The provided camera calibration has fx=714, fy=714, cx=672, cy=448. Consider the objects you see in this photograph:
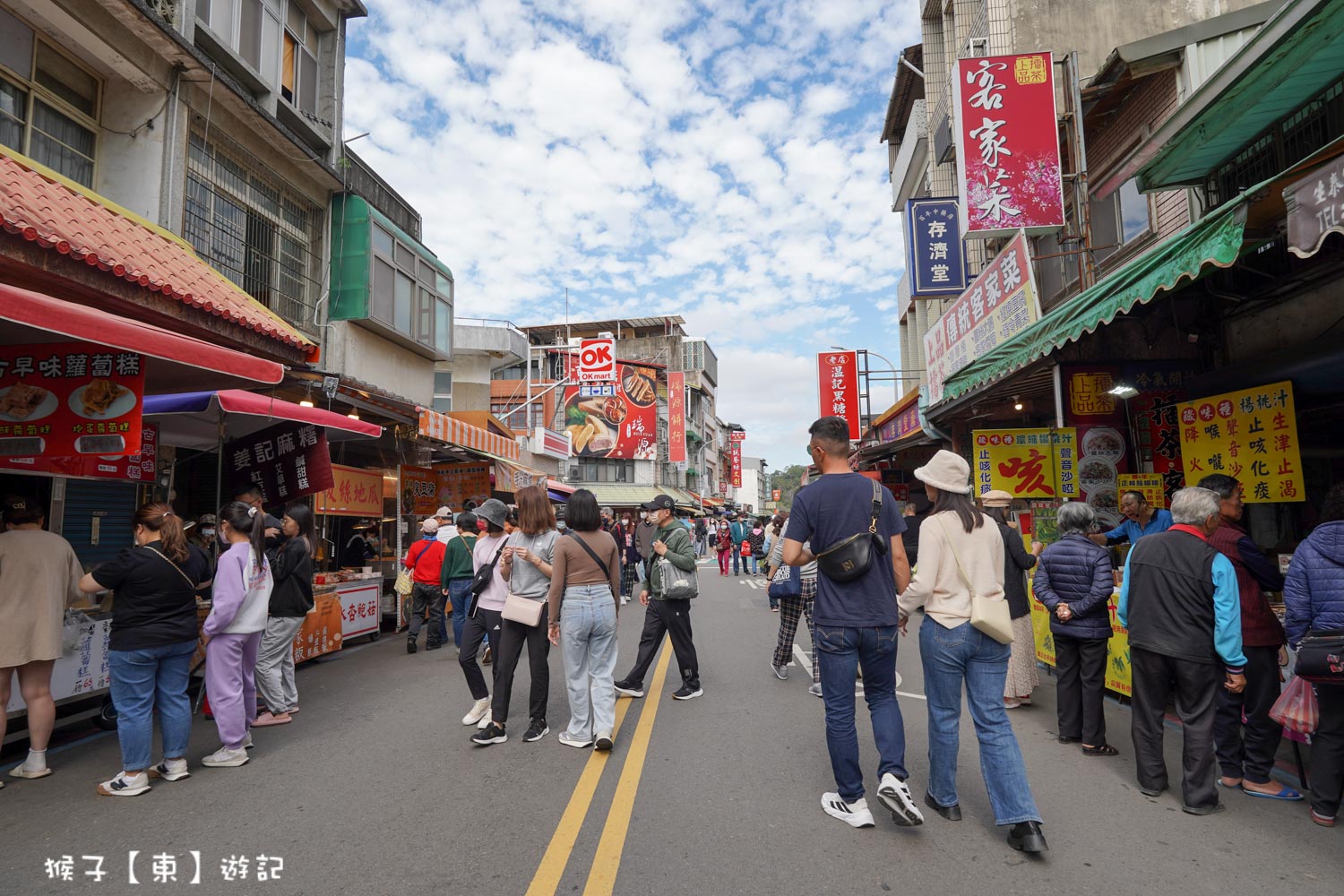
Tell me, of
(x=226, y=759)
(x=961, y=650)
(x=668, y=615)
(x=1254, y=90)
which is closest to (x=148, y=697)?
(x=226, y=759)

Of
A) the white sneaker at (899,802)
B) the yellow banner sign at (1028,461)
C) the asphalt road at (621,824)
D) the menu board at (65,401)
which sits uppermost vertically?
the menu board at (65,401)

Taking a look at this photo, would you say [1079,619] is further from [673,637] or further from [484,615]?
[484,615]

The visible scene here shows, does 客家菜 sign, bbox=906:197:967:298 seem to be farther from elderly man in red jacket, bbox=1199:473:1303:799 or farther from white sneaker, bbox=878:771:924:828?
white sneaker, bbox=878:771:924:828

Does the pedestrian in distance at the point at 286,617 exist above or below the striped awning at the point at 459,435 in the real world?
below

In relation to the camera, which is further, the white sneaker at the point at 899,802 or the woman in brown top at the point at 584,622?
the woman in brown top at the point at 584,622

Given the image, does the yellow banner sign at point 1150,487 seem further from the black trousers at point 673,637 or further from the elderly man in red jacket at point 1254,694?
the black trousers at point 673,637

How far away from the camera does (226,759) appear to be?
4.92 metres

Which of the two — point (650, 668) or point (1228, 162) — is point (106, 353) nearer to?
point (650, 668)

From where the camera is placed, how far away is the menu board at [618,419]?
41.5m

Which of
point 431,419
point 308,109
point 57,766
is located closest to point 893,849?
point 57,766

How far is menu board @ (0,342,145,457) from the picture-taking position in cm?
545

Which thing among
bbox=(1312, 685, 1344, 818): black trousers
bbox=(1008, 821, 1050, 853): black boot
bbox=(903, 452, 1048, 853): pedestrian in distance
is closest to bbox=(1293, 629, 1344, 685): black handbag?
bbox=(1312, 685, 1344, 818): black trousers

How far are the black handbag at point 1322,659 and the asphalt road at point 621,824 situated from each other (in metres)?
0.80

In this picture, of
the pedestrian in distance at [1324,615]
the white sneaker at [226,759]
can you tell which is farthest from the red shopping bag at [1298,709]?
the white sneaker at [226,759]
